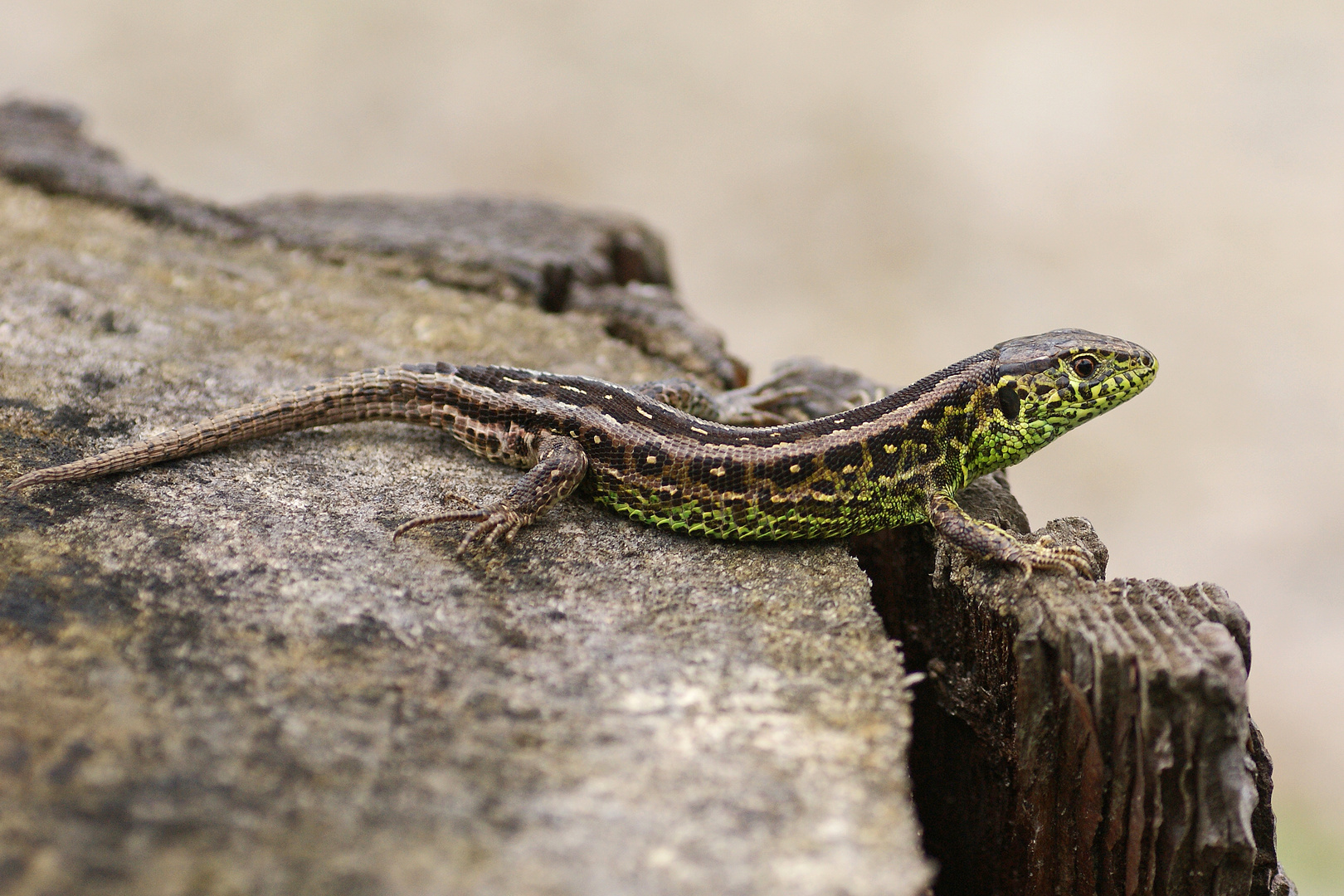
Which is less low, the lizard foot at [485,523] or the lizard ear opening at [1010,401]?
the lizard ear opening at [1010,401]

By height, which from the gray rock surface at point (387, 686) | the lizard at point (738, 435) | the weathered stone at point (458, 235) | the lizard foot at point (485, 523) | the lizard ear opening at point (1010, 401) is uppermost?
the weathered stone at point (458, 235)

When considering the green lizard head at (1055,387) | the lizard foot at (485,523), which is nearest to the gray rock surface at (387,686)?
the lizard foot at (485,523)

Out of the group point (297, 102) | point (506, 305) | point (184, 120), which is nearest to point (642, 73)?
Result: point (297, 102)

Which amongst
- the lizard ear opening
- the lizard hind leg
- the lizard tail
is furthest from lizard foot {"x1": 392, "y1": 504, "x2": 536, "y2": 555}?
the lizard ear opening

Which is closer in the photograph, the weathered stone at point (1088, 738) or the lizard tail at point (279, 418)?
the weathered stone at point (1088, 738)

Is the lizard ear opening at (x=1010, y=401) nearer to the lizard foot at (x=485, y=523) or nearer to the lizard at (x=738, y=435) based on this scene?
the lizard at (x=738, y=435)

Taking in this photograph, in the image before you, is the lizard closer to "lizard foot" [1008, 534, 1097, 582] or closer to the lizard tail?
the lizard tail

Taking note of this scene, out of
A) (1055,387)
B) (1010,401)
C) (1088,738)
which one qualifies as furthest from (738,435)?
(1088,738)
